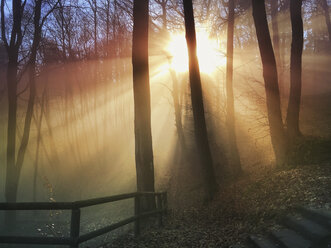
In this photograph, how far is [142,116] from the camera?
30.7ft

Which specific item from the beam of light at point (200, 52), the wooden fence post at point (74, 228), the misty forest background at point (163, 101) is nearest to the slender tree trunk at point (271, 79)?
the misty forest background at point (163, 101)

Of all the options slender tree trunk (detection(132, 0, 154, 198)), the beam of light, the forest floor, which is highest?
the beam of light

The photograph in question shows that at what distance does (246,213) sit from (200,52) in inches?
490

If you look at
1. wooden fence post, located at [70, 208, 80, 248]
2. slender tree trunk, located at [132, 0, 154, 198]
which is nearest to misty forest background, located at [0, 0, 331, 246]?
slender tree trunk, located at [132, 0, 154, 198]

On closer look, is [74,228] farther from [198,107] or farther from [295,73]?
[295,73]

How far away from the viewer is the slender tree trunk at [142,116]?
9305mm

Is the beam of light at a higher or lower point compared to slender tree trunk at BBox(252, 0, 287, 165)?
higher

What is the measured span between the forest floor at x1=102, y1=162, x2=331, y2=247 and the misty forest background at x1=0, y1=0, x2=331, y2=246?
0.24 metres

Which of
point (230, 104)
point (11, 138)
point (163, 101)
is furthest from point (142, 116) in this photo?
point (163, 101)

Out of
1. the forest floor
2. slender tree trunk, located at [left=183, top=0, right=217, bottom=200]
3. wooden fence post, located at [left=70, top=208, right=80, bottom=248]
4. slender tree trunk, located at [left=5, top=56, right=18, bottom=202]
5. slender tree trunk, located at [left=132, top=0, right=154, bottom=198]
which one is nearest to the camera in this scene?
wooden fence post, located at [left=70, top=208, right=80, bottom=248]

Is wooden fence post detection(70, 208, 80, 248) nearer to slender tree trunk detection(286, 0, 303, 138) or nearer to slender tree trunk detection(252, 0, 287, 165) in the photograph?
slender tree trunk detection(252, 0, 287, 165)

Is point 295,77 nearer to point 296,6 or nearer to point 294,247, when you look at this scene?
point 296,6

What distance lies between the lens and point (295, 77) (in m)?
10.6

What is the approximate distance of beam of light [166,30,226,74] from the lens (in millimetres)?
16828
